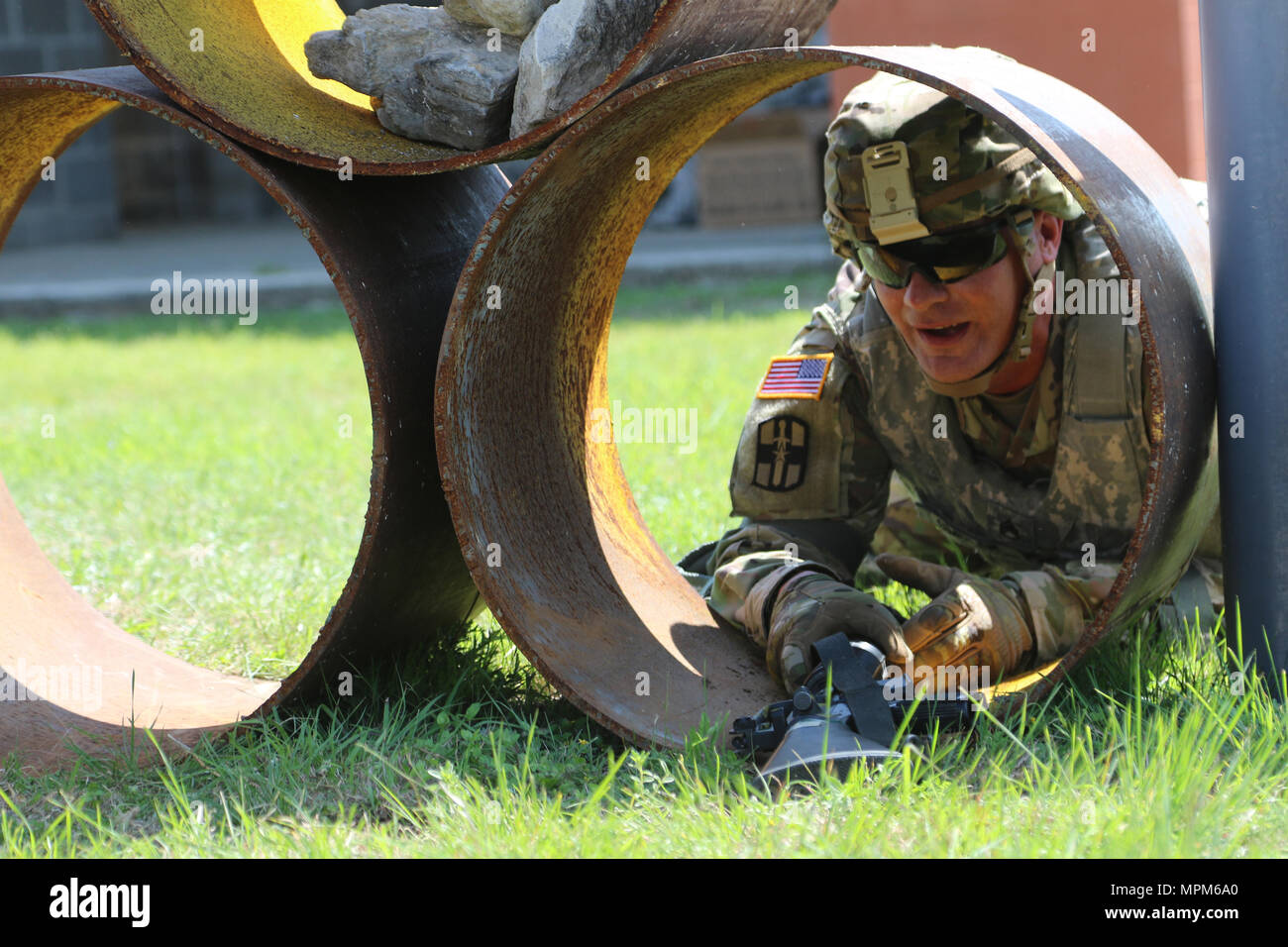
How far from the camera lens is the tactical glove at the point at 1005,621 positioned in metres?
2.46

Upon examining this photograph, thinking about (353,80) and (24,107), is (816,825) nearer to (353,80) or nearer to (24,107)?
(353,80)

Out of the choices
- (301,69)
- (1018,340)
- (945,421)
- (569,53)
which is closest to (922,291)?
(1018,340)

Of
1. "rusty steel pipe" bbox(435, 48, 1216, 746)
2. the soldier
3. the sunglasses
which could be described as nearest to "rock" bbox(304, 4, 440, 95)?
"rusty steel pipe" bbox(435, 48, 1216, 746)

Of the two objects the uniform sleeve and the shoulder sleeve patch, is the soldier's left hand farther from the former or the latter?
the shoulder sleeve patch

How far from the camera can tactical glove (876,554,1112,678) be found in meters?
2.46

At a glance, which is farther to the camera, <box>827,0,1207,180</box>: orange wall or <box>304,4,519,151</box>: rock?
<box>827,0,1207,180</box>: orange wall

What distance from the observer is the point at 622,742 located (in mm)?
2453

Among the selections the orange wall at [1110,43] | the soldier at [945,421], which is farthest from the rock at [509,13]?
the orange wall at [1110,43]

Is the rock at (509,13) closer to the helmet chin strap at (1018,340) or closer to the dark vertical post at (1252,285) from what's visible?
the helmet chin strap at (1018,340)

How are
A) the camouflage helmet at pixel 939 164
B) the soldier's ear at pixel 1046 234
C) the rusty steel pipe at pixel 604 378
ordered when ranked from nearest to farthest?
the rusty steel pipe at pixel 604 378, the camouflage helmet at pixel 939 164, the soldier's ear at pixel 1046 234

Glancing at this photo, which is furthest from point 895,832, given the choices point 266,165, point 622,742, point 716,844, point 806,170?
point 806,170

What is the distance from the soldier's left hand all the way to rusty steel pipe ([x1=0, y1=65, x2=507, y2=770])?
888 millimetres

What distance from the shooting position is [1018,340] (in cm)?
280

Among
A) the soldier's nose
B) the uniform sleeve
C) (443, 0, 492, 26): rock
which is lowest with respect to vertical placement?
the uniform sleeve
